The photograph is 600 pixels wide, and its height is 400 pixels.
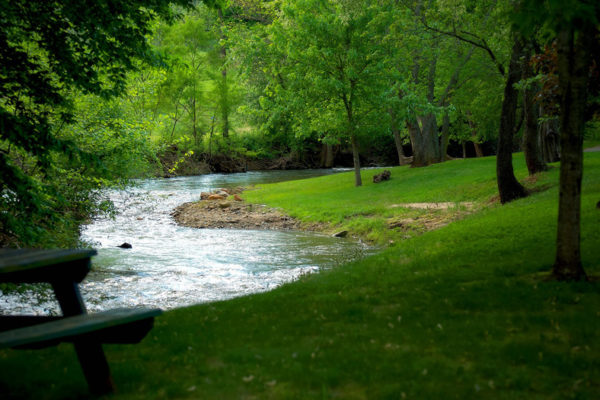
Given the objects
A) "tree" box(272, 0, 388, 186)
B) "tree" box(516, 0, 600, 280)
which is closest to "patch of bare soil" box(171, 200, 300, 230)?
"tree" box(272, 0, 388, 186)

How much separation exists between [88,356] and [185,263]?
1211 cm

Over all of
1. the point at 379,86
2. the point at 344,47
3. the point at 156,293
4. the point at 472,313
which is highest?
the point at 344,47

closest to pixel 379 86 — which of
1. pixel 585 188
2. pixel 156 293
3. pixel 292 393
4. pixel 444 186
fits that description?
pixel 444 186

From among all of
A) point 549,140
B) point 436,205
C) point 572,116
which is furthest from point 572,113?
point 549,140

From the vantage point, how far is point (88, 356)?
469 cm

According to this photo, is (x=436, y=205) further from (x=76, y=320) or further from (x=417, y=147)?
(x=76, y=320)

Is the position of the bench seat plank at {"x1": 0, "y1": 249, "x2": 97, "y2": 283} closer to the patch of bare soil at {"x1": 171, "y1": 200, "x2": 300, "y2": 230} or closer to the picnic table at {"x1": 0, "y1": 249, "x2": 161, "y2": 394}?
the picnic table at {"x1": 0, "y1": 249, "x2": 161, "y2": 394}

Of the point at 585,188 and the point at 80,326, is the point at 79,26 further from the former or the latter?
the point at 585,188

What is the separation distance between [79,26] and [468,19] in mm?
16583

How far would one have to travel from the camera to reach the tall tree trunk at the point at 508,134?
60.5 feet

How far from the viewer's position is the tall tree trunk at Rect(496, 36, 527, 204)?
60.5ft

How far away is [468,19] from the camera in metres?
20.5

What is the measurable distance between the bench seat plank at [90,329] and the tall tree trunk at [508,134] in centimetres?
1694

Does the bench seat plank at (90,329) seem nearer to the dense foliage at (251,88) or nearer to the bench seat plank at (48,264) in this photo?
the bench seat plank at (48,264)
